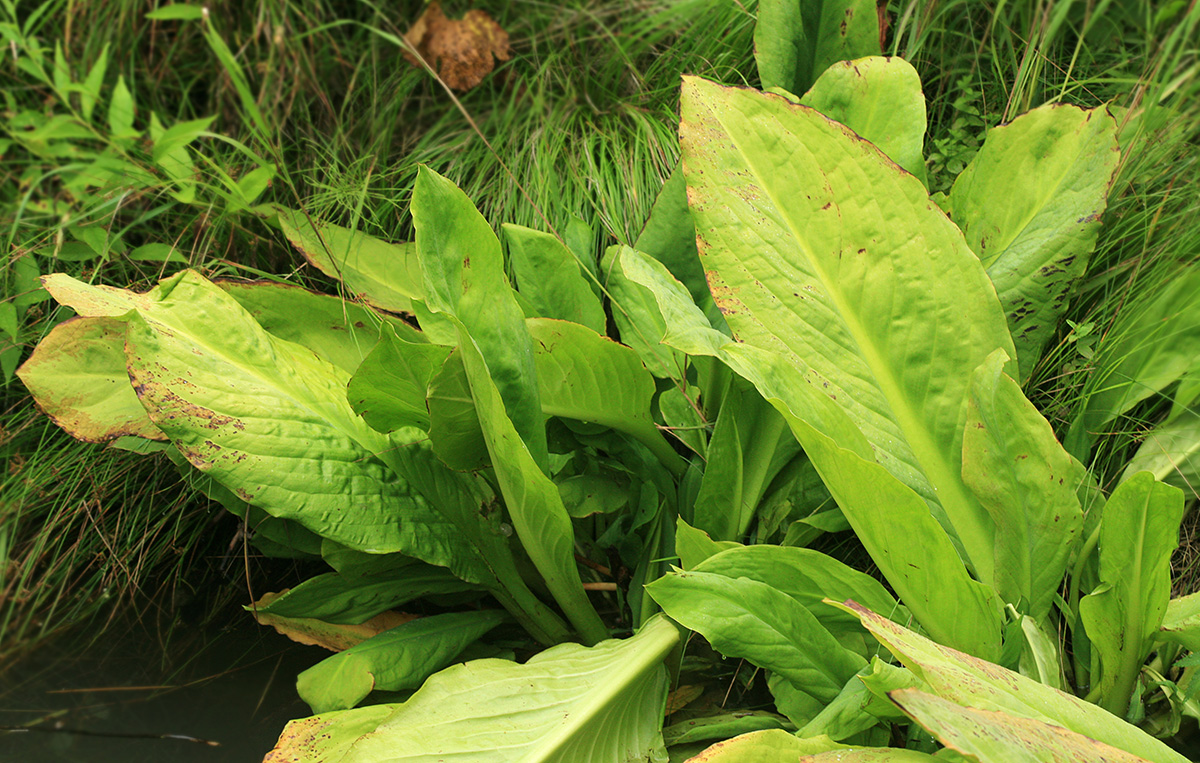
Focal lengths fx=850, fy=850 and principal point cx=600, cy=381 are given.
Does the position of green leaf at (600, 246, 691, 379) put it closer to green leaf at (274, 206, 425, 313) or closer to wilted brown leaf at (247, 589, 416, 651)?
green leaf at (274, 206, 425, 313)

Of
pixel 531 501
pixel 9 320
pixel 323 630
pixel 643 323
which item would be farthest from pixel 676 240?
pixel 9 320

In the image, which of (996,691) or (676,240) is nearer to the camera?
(996,691)

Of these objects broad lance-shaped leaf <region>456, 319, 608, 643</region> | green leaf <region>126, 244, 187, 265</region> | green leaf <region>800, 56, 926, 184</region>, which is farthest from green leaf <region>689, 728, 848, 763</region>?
green leaf <region>126, 244, 187, 265</region>

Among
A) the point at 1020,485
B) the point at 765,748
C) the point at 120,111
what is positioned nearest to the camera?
the point at 765,748

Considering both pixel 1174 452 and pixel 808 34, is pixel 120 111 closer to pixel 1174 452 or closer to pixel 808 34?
pixel 808 34

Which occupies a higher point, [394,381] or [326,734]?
[394,381]

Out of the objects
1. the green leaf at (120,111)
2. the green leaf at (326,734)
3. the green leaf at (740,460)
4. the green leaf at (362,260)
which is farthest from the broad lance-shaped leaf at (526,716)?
the green leaf at (120,111)
